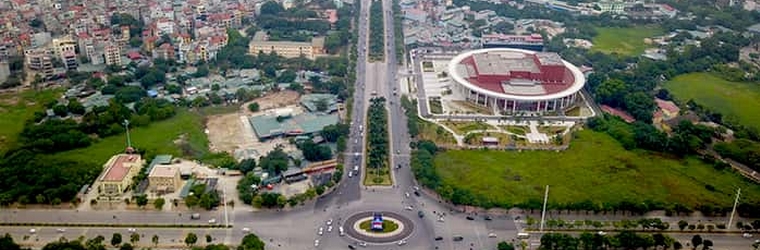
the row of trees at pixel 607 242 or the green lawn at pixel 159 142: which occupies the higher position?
the green lawn at pixel 159 142

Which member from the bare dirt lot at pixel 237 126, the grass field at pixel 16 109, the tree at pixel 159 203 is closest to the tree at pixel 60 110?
the grass field at pixel 16 109

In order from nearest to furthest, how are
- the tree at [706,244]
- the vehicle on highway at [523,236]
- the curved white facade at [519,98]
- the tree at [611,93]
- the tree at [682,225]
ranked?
the tree at [706,244] → the vehicle on highway at [523,236] → the tree at [682,225] → the curved white facade at [519,98] → the tree at [611,93]

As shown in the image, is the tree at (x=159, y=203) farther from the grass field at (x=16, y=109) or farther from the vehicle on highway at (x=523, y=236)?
the vehicle on highway at (x=523, y=236)

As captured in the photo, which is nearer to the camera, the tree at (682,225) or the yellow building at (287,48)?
the tree at (682,225)

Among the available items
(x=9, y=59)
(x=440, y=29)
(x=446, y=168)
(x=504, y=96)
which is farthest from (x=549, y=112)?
(x=9, y=59)

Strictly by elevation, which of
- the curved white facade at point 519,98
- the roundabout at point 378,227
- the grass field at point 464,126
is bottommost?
the roundabout at point 378,227

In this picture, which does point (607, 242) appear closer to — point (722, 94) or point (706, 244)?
point (706, 244)

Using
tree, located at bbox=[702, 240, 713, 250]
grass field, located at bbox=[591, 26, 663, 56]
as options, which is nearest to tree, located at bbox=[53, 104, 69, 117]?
tree, located at bbox=[702, 240, 713, 250]

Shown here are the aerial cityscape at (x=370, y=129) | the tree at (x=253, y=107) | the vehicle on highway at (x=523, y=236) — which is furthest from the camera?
the tree at (x=253, y=107)
